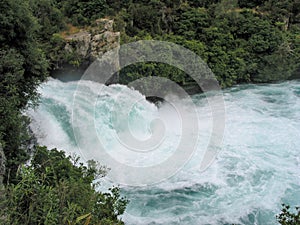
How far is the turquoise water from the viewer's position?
853cm

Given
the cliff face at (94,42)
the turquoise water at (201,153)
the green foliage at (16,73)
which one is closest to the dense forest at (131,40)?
the green foliage at (16,73)

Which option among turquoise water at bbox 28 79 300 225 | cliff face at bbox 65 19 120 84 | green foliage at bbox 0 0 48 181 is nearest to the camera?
green foliage at bbox 0 0 48 181

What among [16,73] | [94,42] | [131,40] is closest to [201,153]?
[16,73]

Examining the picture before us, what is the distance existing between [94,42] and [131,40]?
2.14 m

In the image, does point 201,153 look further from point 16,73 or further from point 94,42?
point 94,42

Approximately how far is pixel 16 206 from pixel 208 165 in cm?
757

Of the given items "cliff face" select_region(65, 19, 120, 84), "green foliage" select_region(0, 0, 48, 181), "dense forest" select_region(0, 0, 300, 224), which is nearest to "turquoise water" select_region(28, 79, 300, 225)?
"dense forest" select_region(0, 0, 300, 224)

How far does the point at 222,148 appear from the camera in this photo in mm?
11555

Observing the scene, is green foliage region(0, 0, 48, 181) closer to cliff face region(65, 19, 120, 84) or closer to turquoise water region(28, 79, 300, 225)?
turquoise water region(28, 79, 300, 225)

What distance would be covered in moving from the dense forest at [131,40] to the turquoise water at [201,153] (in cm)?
107

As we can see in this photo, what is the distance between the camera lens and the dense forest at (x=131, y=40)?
725 cm

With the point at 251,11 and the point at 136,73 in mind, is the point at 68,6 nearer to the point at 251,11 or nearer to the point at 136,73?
the point at 136,73

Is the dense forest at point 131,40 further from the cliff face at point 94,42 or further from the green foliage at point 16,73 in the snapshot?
the cliff face at point 94,42

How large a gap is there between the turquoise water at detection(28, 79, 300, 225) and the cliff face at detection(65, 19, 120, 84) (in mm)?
1461
